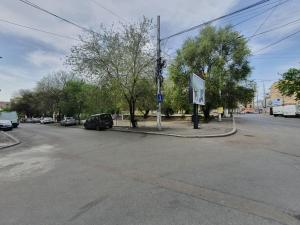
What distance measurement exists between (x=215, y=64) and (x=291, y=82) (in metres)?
27.6

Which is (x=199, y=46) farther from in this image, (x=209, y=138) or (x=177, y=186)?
(x=177, y=186)

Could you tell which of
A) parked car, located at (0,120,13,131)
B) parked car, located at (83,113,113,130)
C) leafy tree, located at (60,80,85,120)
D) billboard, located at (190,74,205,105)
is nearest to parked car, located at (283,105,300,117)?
billboard, located at (190,74,205,105)

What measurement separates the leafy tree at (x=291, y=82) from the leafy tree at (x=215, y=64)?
22816mm

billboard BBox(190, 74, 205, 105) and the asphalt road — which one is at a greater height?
billboard BBox(190, 74, 205, 105)

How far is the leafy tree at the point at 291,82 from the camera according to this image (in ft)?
168

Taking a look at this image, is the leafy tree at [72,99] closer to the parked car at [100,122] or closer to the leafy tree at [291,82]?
the parked car at [100,122]

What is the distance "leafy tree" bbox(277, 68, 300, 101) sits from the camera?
168ft

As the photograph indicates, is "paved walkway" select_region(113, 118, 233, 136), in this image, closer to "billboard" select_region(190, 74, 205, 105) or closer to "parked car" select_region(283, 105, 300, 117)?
"billboard" select_region(190, 74, 205, 105)

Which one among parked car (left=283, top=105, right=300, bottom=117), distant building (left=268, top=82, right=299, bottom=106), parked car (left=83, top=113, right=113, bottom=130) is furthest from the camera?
distant building (left=268, top=82, right=299, bottom=106)

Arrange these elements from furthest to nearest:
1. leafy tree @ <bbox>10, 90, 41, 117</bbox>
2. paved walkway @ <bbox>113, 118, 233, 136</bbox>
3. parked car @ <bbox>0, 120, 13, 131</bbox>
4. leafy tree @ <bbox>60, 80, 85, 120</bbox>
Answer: leafy tree @ <bbox>10, 90, 41, 117</bbox> → leafy tree @ <bbox>60, 80, 85, 120</bbox> → parked car @ <bbox>0, 120, 13, 131</bbox> → paved walkway @ <bbox>113, 118, 233, 136</bbox>

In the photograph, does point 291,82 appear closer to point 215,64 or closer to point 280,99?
point 215,64

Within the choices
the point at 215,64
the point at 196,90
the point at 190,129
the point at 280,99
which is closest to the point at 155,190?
the point at 190,129

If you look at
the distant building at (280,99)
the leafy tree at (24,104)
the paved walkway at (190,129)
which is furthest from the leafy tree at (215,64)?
the leafy tree at (24,104)

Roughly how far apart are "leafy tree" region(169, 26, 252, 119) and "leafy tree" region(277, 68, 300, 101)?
22.8 metres
